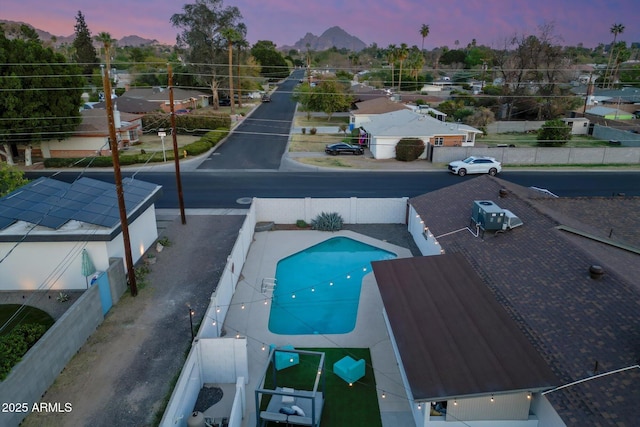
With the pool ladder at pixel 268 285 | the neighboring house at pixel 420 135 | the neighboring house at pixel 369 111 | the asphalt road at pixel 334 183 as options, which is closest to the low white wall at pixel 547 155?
the neighboring house at pixel 420 135

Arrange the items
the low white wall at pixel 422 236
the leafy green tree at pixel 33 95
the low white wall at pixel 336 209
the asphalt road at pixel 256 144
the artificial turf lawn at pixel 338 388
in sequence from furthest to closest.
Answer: the asphalt road at pixel 256 144, the leafy green tree at pixel 33 95, the low white wall at pixel 336 209, the low white wall at pixel 422 236, the artificial turf lawn at pixel 338 388

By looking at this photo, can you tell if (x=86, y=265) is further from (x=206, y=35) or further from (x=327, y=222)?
(x=206, y=35)

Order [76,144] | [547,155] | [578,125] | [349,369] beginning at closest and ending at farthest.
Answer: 1. [349,369]
2. [547,155]
3. [76,144]
4. [578,125]

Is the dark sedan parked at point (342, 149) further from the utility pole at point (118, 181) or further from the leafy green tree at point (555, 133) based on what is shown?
the utility pole at point (118, 181)

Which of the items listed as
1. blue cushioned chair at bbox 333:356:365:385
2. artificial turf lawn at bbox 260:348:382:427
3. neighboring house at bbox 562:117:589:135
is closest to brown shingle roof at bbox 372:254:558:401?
blue cushioned chair at bbox 333:356:365:385

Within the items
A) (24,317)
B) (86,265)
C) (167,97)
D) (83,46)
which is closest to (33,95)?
(86,265)

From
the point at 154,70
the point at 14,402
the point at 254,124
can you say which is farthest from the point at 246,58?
the point at 14,402
